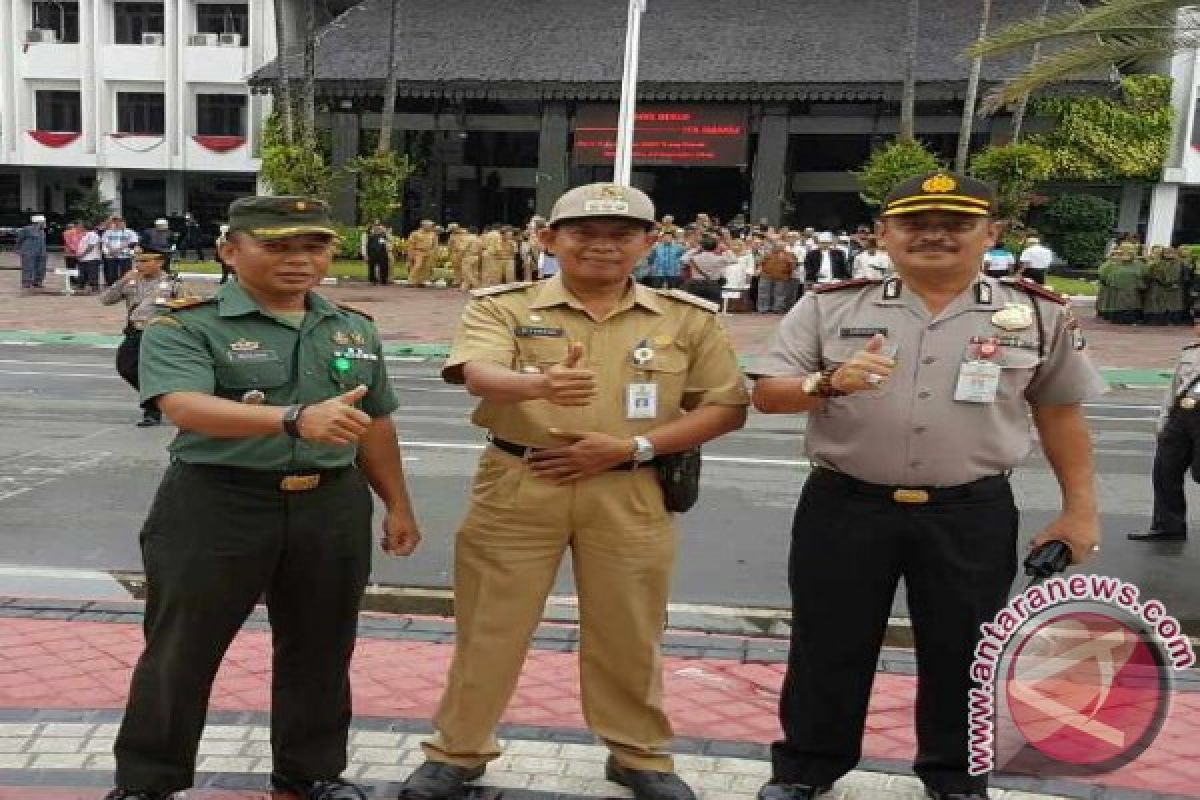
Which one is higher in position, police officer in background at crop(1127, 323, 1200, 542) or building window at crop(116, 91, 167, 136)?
building window at crop(116, 91, 167, 136)

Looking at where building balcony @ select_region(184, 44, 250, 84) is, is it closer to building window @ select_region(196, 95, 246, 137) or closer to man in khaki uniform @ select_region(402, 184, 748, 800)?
building window @ select_region(196, 95, 246, 137)

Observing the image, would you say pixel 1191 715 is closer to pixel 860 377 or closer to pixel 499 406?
pixel 860 377

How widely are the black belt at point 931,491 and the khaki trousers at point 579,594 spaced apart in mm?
569

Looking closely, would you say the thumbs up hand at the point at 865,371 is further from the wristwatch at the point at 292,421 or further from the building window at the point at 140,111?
the building window at the point at 140,111

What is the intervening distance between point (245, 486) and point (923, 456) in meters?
1.80

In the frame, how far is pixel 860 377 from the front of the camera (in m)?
2.90

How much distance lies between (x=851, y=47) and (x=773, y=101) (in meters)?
2.92

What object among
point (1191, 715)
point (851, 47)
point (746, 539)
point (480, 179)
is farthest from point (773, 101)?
point (1191, 715)

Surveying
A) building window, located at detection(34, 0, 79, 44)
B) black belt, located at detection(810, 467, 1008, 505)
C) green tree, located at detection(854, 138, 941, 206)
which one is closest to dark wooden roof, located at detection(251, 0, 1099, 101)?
green tree, located at detection(854, 138, 941, 206)

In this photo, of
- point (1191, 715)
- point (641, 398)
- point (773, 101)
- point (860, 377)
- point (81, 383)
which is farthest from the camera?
point (773, 101)

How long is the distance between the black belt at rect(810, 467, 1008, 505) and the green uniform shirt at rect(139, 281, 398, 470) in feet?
4.68

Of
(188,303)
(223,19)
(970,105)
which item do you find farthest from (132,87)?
(188,303)

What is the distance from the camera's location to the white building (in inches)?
1578

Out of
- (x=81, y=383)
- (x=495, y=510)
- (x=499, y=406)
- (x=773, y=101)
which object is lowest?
(x=81, y=383)
